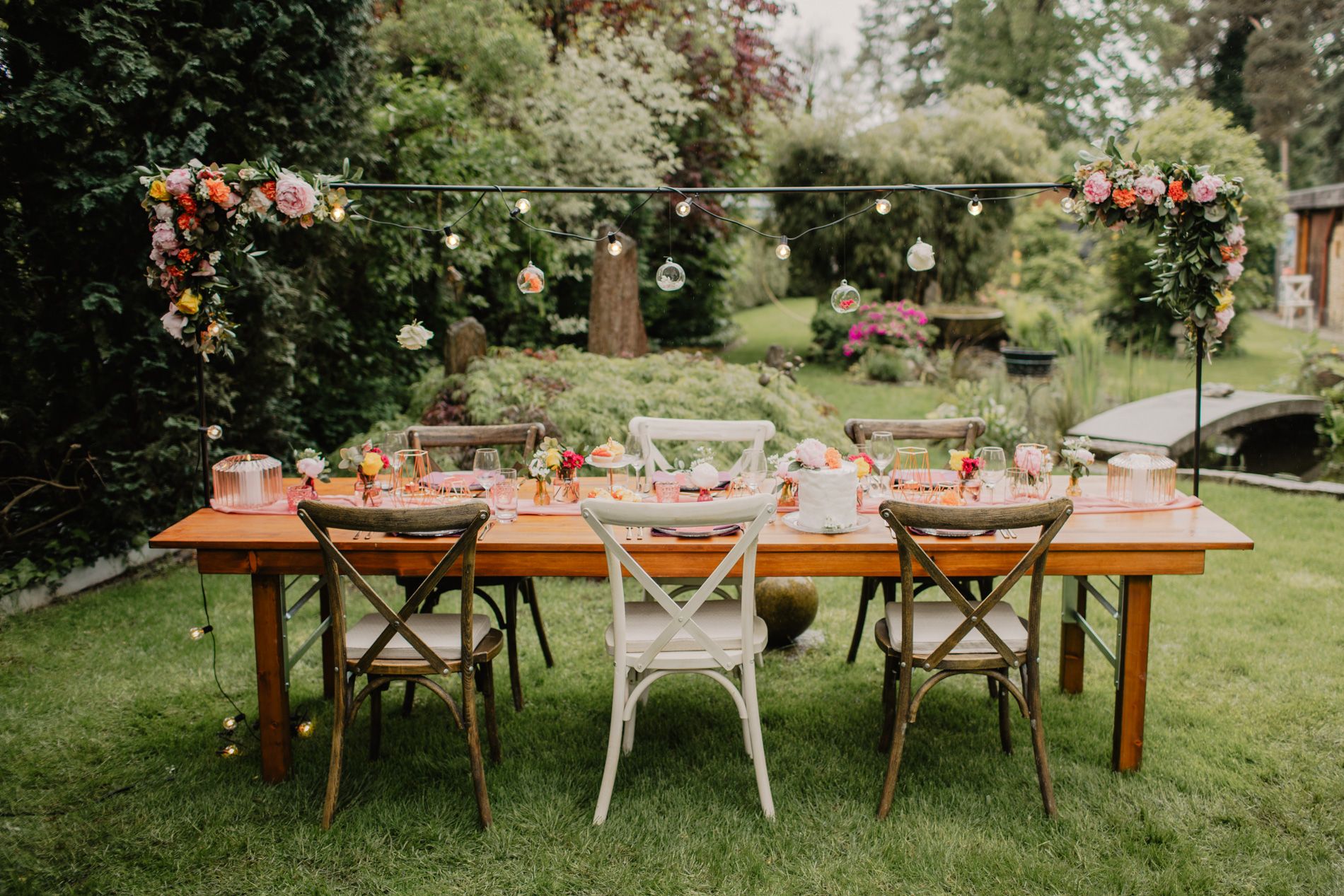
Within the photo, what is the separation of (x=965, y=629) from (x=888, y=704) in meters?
0.67

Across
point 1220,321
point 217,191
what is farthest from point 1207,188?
point 217,191

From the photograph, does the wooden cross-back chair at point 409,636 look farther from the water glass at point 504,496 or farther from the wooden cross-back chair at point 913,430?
the wooden cross-back chair at point 913,430

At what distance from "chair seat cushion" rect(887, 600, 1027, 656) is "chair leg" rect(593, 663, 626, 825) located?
3.11ft

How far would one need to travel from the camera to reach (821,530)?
3377 mm

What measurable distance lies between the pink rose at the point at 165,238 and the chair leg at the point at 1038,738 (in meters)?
3.46

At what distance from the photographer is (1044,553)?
3111 mm

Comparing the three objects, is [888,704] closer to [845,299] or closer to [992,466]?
[992,466]

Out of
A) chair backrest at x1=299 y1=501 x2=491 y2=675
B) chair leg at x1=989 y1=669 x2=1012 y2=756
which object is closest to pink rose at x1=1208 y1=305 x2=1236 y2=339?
chair leg at x1=989 y1=669 x2=1012 y2=756

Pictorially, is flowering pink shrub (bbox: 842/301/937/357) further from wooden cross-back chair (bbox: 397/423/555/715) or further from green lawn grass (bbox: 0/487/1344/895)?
wooden cross-back chair (bbox: 397/423/555/715)

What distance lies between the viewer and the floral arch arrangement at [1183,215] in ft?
12.3

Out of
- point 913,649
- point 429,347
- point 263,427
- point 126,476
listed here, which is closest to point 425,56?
point 429,347

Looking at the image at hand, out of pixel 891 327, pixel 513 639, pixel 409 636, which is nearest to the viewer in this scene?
pixel 409 636

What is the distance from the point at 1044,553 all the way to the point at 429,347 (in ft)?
26.3

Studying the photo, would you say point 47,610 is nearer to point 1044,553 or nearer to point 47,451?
point 47,451
